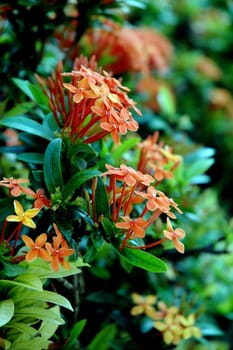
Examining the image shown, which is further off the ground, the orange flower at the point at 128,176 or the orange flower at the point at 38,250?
the orange flower at the point at 128,176

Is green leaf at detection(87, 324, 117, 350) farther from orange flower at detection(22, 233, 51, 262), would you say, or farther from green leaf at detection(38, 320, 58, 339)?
orange flower at detection(22, 233, 51, 262)

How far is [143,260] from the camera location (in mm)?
864

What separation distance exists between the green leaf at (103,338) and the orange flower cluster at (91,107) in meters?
0.45

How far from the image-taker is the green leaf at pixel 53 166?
0.91 meters

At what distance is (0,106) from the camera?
4.08 feet

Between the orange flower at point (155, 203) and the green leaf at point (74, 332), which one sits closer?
the orange flower at point (155, 203)

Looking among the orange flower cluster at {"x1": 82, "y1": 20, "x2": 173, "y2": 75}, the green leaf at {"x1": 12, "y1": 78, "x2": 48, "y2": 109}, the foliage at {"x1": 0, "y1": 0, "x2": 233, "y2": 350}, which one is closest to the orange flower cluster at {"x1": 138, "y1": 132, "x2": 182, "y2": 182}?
the foliage at {"x1": 0, "y1": 0, "x2": 233, "y2": 350}

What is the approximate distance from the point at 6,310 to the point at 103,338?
15.6 inches

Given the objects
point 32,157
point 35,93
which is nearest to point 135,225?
point 32,157

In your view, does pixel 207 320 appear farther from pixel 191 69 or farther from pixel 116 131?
pixel 191 69

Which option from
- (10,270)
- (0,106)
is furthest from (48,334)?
(0,106)

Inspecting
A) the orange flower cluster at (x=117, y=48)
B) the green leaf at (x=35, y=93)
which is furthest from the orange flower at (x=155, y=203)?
the orange flower cluster at (x=117, y=48)

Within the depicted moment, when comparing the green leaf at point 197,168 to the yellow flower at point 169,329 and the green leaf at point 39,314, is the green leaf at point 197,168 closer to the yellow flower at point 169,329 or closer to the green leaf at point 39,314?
the yellow flower at point 169,329

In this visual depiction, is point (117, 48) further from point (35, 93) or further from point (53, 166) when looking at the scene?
point (53, 166)
